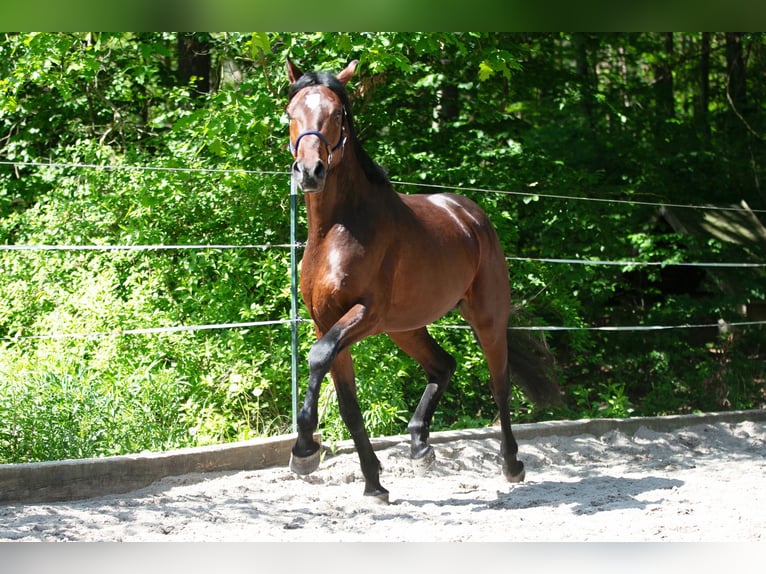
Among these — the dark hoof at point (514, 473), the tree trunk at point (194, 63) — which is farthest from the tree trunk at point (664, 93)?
the dark hoof at point (514, 473)

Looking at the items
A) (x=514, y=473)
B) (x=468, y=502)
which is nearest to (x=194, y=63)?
(x=514, y=473)

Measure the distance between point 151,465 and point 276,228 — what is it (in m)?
2.86

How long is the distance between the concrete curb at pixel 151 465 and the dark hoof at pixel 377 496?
114 centimetres

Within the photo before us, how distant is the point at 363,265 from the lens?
16.1ft

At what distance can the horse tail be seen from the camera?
6762 mm

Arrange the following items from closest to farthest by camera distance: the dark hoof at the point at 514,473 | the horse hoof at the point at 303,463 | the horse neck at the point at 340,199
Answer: the horse hoof at the point at 303,463 < the horse neck at the point at 340,199 < the dark hoof at the point at 514,473

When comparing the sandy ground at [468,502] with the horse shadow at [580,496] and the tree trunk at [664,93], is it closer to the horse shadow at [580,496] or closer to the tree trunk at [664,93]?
the horse shadow at [580,496]

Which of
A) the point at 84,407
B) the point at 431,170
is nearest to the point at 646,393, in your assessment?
the point at 431,170

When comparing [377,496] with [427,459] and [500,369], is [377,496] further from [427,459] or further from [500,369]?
[500,369]

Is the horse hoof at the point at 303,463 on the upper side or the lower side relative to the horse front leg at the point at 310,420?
lower

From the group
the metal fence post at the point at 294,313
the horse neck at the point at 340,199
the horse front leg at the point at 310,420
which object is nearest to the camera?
the horse front leg at the point at 310,420

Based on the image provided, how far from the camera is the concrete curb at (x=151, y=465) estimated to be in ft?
16.9

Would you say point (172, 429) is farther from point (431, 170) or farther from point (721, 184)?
point (721, 184)

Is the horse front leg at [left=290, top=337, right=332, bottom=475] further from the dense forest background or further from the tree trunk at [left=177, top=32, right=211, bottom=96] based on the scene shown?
the tree trunk at [left=177, top=32, right=211, bottom=96]
